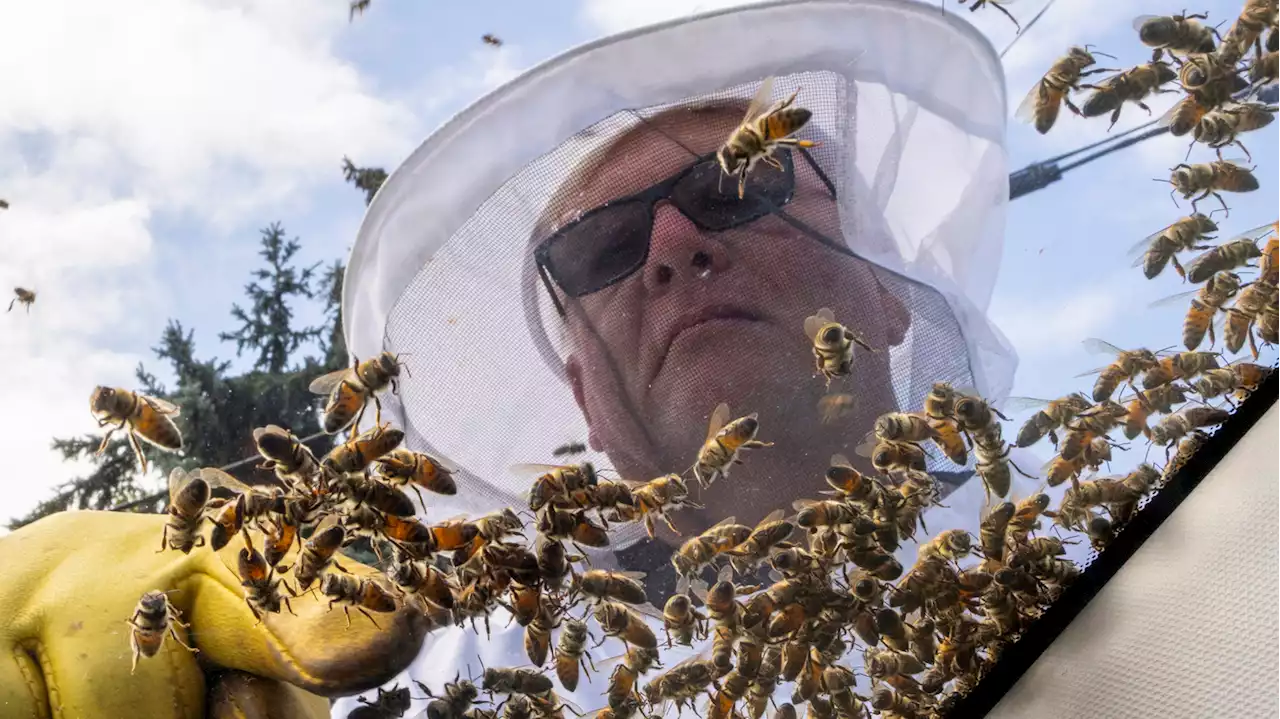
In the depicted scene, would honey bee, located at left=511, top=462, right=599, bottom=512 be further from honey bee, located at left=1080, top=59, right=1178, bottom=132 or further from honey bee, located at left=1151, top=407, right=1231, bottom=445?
honey bee, located at left=1080, top=59, right=1178, bottom=132

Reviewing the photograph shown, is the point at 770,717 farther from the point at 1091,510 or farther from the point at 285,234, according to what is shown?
the point at 285,234

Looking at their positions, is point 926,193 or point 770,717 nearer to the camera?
point 770,717

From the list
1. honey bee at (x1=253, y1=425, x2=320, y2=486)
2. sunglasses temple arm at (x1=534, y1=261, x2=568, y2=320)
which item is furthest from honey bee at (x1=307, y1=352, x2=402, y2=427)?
sunglasses temple arm at (x1=534, y1=261, x2=568, y2=320)

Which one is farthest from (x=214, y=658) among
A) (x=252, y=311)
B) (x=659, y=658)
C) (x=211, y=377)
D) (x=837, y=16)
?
(x=837, y=16)

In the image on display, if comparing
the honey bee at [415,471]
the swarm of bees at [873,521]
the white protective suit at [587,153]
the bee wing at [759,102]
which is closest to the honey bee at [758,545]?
the swarm of bees at [873,521]

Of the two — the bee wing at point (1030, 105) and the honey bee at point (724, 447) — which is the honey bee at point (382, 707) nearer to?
the honey bee at point (724, 447)

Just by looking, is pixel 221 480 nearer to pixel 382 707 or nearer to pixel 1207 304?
pixel 382 707
